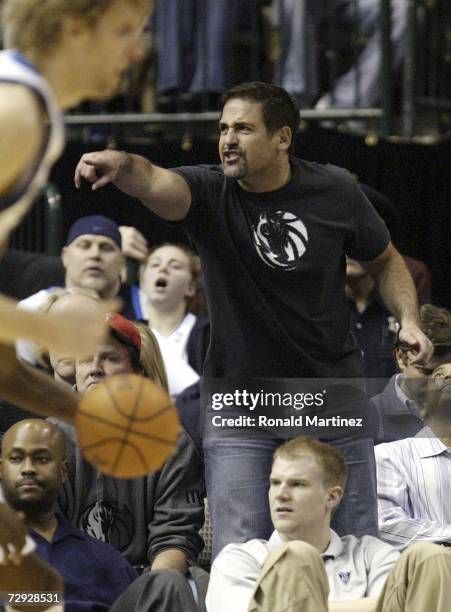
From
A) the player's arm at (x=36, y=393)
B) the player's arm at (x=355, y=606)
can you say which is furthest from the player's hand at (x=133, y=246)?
the player's arm at (x=36, y=393)

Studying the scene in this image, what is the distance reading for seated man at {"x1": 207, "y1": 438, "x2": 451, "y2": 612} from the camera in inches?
201

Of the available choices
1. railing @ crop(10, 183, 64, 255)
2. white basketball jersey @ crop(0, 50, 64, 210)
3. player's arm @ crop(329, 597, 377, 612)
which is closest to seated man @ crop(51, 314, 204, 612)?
player's arm @ crop(329, 597, 377, 612)

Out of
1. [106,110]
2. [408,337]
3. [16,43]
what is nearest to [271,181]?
[408,337]

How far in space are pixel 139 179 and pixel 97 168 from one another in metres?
0.24

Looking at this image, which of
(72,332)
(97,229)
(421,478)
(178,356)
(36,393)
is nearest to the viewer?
(72,332)

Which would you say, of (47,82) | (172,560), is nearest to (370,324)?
(172,560)

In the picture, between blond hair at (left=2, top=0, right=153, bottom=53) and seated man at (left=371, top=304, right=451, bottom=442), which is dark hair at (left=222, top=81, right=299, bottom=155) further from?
blond hair at (left=2, top=0, right=153, bottom=53)

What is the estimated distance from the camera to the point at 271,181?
6.08 metres

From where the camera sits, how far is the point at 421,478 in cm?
572

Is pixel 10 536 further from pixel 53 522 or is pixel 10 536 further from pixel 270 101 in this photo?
pixel 270 101

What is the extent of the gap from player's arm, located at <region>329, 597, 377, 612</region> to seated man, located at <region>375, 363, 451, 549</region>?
38cm

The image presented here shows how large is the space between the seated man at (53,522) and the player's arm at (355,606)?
86 cm

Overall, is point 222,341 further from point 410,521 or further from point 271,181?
point 410,521

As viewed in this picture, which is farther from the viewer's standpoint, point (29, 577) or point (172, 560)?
point (172, 560)
